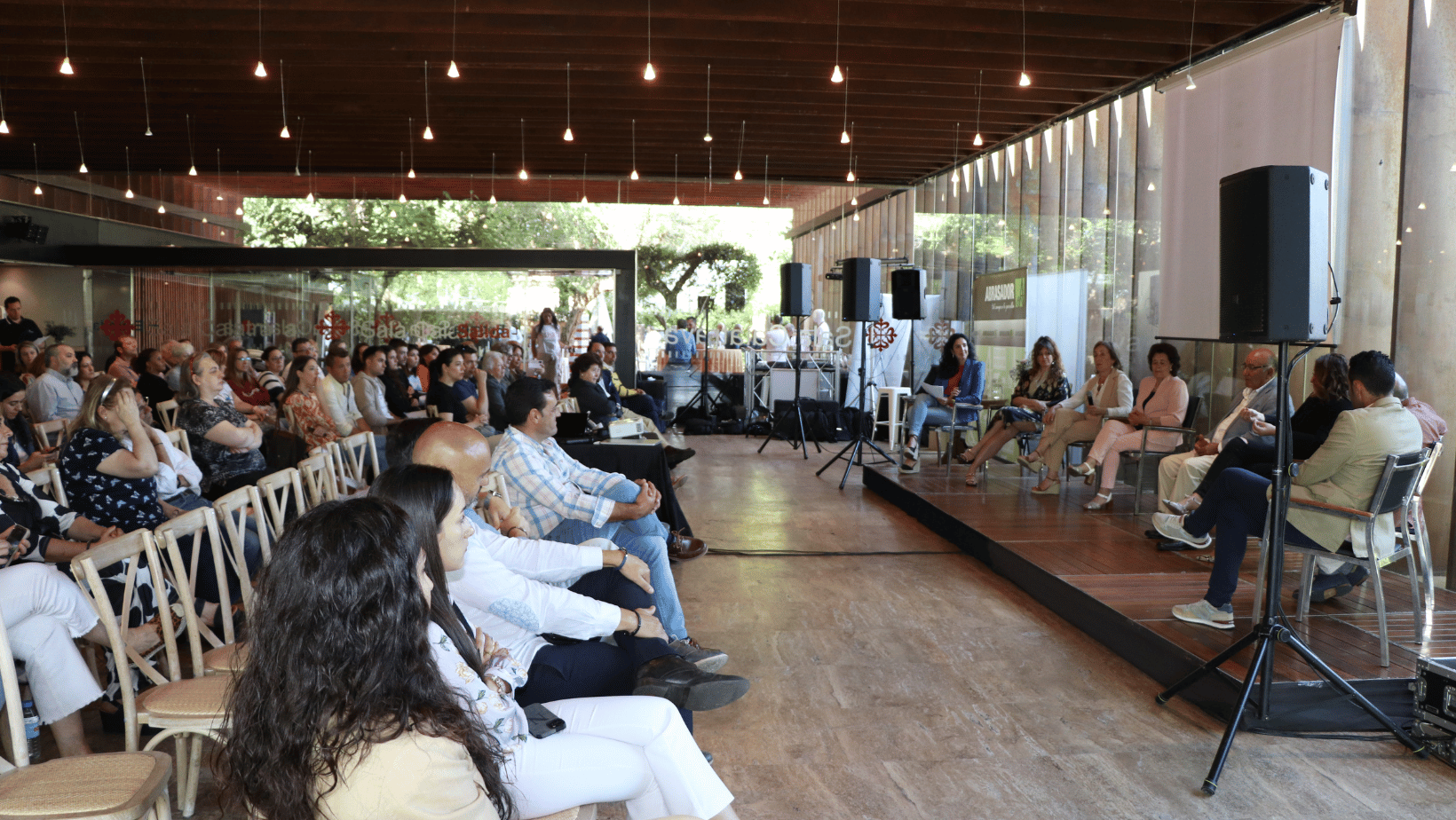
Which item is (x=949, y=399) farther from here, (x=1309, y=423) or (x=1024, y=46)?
(x=1309, y=423)

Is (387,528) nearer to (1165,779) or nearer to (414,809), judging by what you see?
(414,809)

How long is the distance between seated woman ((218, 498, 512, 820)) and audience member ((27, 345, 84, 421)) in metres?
6.26

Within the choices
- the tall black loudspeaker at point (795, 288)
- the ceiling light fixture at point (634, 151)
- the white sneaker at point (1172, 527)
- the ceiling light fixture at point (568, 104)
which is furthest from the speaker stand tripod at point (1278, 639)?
the ceiling light fixture at point (634, 151)

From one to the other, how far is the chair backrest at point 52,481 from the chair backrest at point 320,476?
78 centimetres

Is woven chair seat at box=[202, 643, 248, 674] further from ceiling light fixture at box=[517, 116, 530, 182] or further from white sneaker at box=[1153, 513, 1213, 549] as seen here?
ceiling light fixture at box=[517, 116, 530, 182]

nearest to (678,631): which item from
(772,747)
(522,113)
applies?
(772,747)

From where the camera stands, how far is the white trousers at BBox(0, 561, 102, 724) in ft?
7.65

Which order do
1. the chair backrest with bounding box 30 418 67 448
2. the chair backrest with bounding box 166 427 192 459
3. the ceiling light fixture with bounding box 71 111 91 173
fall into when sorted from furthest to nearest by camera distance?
1. the ceiling light fixture with bounding box 71 111 91 173
2. the chair backrest with bounding box 30 418 67 448
3. the chair backrest with bounding box 166 427 192 459

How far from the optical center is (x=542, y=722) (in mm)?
1848

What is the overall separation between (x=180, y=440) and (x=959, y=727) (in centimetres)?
362

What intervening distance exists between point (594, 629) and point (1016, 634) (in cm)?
245

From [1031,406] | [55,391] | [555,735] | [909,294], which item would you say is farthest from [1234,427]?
[55,391]

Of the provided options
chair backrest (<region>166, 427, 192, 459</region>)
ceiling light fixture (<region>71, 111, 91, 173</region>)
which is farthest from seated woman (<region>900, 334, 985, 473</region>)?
ceiling light fixture (<region>71, 111, 91, 173</region>)

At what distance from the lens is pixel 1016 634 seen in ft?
14.2
